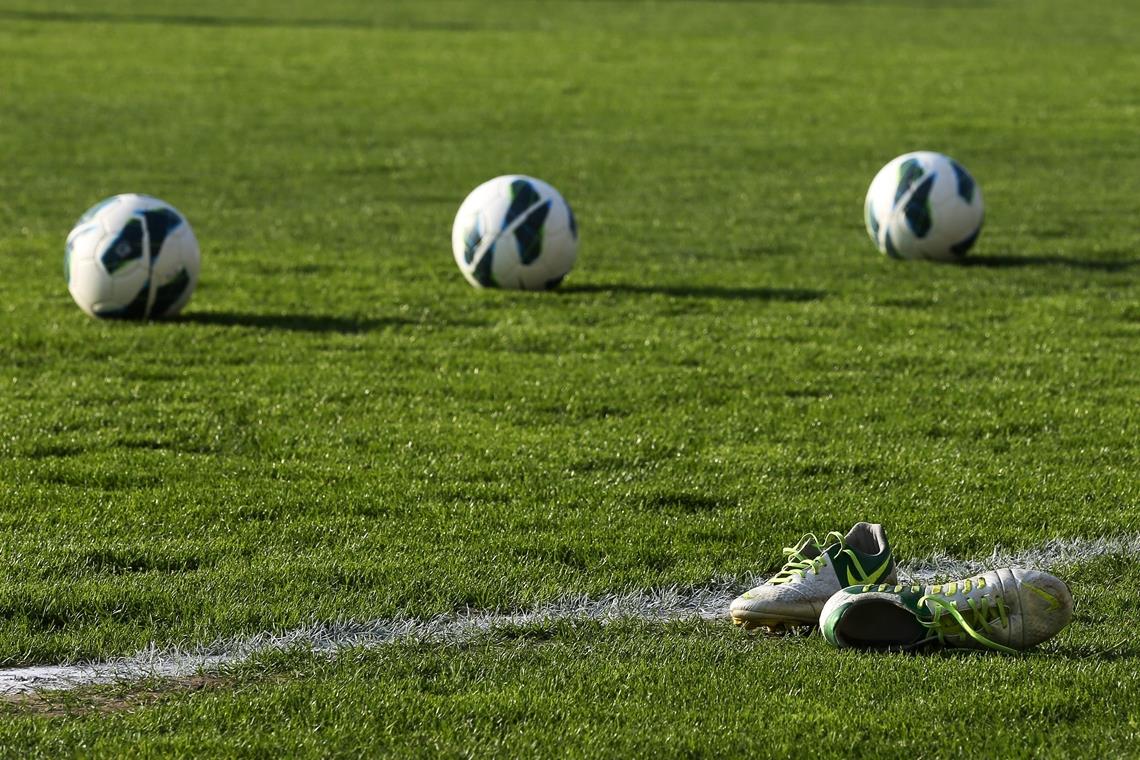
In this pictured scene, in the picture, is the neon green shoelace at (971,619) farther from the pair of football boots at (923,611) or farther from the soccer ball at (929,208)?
the soccer ball at (929,208)

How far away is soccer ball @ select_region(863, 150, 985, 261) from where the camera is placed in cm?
1227

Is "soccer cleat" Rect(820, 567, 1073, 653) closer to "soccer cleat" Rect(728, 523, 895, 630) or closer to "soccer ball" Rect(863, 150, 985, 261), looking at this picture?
"soccer cleat" Rect(728, 523, 895, 630)

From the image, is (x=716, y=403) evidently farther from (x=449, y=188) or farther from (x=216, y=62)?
(x=216, y=62)

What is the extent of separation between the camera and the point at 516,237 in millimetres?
11164

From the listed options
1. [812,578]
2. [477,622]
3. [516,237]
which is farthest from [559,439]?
[516,237]

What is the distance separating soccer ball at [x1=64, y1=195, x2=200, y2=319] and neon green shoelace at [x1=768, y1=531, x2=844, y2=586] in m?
5.69

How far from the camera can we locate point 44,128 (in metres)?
21.1

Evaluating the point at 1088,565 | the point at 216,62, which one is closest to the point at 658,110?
the point at 216,62

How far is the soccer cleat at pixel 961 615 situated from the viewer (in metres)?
4.94

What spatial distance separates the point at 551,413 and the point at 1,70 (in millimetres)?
22392

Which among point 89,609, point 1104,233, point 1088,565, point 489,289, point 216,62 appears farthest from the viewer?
point 216,62

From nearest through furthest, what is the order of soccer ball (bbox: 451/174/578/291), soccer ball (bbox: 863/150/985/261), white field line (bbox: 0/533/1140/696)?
white field line (bbox: 0/533/1140/696) → soccer ball (bbox: 451/174/578/291) → soccer ball (bbox: 863/150/985/261)

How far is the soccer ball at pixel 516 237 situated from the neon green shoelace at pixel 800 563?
5.77m

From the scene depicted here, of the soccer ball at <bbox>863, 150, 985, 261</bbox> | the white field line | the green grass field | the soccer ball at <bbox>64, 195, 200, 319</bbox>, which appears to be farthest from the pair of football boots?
the soccer ball at <bbox>863, 150, 985, 261</bbox>
